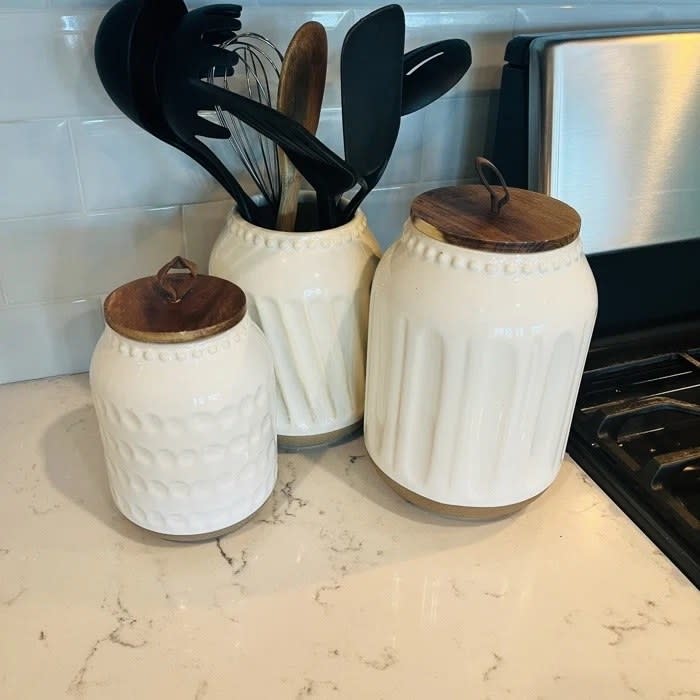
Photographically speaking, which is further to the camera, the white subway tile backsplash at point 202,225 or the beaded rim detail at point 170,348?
the white subway tile backsplash at point 202,225

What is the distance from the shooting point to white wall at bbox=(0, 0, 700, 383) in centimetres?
60

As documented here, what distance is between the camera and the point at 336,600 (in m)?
0.52

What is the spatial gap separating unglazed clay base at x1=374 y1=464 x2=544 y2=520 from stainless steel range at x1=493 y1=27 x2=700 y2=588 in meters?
0.10

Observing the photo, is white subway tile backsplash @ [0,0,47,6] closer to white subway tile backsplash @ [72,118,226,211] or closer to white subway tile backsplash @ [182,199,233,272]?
white subway tile backsplash @ [72,118,226,211]

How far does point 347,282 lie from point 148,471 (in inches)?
8.2

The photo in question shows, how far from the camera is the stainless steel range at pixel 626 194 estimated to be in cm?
63

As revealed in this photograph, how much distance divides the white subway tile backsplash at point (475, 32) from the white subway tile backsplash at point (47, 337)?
0.40 m

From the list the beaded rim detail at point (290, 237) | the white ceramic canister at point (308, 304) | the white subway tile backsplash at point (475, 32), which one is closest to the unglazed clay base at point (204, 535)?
the white ceramic canister at point (308, 304)

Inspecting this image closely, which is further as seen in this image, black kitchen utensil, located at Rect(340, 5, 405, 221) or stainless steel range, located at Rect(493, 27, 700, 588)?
stainless steel range, located at Rect(493, 27, 700, 588)

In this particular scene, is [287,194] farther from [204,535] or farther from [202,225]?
[204,535]

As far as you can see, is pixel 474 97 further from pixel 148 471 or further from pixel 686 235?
pixel 148 471

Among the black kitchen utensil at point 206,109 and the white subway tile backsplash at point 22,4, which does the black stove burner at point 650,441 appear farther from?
the white subway tile backsplash at point 22,4

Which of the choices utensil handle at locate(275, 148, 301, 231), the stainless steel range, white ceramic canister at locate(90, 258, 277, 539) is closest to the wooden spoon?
utensil handle at locate(275, 148, 301, 231)

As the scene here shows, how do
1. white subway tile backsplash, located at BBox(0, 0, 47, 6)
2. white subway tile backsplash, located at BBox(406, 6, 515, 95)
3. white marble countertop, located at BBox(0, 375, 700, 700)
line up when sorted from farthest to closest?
white subway tile backsplash, located at BBox(406, 6, 515, 95), white subway tile backsplash, located at BBox(0, 0, 47, 6), white marble countertop, located at BBox(0, 375, 700, 700)
